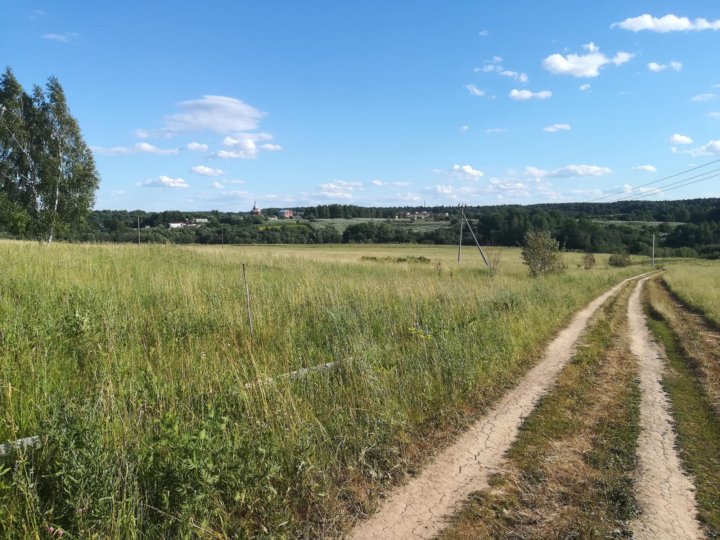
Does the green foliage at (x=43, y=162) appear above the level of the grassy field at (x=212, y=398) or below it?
above

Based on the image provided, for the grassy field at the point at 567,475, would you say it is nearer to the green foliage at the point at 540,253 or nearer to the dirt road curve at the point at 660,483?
the dirt road curve at the point at 660,483

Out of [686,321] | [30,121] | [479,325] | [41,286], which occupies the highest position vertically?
[30,121]

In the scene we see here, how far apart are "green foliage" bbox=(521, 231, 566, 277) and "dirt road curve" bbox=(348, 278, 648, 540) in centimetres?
3246

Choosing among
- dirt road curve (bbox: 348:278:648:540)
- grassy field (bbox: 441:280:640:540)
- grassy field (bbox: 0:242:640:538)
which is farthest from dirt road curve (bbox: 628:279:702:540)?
grassy field (bbox: 0:242:640:538)

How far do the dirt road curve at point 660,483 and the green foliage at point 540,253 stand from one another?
31314 millimetres

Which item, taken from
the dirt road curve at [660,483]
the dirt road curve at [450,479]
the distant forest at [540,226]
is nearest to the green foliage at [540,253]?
the dirt road curve at [660,483]

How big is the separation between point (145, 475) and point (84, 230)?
130 ft

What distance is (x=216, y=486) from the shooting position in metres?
3.24

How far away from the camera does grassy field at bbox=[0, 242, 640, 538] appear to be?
9.77 feet

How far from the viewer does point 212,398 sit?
4371 millimetres

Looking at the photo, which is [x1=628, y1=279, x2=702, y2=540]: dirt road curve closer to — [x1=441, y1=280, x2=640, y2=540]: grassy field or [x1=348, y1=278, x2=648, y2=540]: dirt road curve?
[x1=441, y1=280, x2=640, y2=540]: grassy field

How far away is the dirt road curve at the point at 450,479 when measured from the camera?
3439 mm

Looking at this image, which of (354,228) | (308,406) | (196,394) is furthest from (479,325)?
(354,228)

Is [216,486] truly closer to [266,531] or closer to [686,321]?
[266,531]
